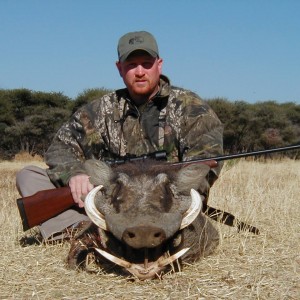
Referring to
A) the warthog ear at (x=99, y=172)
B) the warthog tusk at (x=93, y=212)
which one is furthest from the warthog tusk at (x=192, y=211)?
the warthog ear at (x=99, y=172)

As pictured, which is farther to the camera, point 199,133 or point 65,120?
point 65,120

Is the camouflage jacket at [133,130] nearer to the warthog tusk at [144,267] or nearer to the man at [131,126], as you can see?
the man at [131,126]

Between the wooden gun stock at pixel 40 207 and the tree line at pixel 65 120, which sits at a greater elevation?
the tree line at pixel 65 120

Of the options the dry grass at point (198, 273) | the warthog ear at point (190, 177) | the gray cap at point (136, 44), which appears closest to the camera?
the dry grass at point (198, 273)

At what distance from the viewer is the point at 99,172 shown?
4.43 metres

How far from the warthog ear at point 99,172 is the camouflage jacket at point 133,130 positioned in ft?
3.39

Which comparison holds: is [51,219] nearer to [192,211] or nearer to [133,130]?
[133,130]

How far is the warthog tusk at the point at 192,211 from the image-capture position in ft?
13.1

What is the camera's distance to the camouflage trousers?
18.4 feet

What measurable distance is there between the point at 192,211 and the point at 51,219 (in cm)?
195

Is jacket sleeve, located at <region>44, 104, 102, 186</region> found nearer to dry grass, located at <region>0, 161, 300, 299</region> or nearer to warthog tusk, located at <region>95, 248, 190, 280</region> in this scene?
dry grass, located at <region>0, 161, 300, 299</region>

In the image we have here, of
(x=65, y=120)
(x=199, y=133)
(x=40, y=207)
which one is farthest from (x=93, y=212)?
(x=65, y=120)

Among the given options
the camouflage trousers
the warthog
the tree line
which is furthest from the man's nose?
the tree line

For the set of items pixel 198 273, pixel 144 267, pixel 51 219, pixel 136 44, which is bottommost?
pixel 198 273
